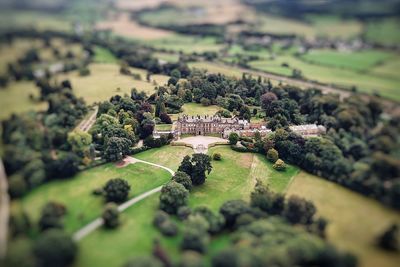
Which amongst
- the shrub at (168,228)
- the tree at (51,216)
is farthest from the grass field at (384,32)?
the tree at (51,216)

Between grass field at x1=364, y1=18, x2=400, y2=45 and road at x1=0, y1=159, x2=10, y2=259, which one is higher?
grass field at x1=364, y1=18, x2=400, y2=45

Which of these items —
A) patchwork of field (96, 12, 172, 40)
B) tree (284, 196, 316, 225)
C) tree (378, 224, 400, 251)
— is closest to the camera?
tree (378, 224, 400, 251)

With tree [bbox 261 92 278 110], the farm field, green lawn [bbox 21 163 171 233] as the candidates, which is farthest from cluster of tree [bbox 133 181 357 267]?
tree [bbox 261 92 278 110]

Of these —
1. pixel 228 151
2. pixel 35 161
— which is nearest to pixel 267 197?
pixel 228 151

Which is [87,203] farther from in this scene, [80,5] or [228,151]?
[80,5]

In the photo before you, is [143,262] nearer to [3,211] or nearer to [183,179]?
[3,211]

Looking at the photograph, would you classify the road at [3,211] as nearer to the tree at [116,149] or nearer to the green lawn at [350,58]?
the tree at [116,149]

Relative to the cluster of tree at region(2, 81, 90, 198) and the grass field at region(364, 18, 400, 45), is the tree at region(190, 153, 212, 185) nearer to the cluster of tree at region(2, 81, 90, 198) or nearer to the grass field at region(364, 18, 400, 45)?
the cluster of tree at region(2, 81, 90, 198)
